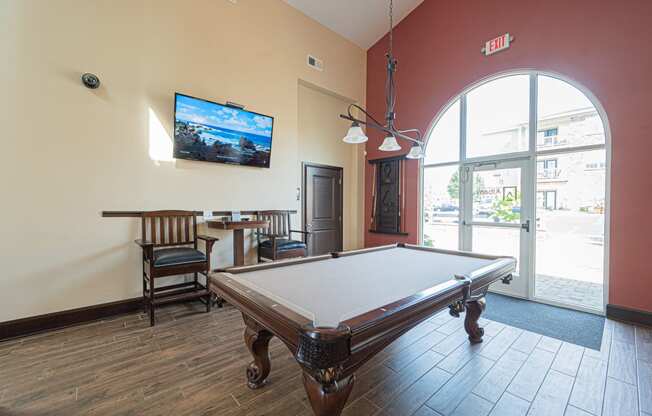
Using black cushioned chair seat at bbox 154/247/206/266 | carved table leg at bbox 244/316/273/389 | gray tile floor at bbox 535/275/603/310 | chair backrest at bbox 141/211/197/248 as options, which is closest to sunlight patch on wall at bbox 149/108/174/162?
chair backrest at bbox 141/211/197/248

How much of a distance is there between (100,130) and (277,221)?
90.4 inches

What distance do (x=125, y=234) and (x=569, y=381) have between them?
4.13 metres

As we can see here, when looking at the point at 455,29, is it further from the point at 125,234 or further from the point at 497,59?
the point at 125,234

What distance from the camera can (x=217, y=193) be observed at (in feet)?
11.9

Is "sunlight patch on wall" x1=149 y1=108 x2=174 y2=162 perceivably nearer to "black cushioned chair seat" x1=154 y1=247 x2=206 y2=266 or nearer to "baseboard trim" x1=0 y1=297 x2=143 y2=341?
"black cushioned chair seat" x1=154 y1=247 x2=206 y2=266

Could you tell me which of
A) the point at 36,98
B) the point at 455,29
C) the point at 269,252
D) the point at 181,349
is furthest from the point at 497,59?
the point at 36,98

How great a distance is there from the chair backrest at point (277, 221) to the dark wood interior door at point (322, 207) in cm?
66

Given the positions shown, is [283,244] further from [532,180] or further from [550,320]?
[532,180]

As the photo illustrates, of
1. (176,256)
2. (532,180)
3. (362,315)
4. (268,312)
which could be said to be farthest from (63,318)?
(532,180)

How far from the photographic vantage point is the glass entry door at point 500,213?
370cm

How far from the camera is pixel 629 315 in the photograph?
2904mm

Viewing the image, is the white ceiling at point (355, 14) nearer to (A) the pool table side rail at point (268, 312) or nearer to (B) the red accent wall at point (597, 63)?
(B) the red accent wall at point (597, 63)

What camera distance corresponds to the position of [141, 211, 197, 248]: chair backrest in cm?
301

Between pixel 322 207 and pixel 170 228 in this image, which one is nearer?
pixel 170 228
